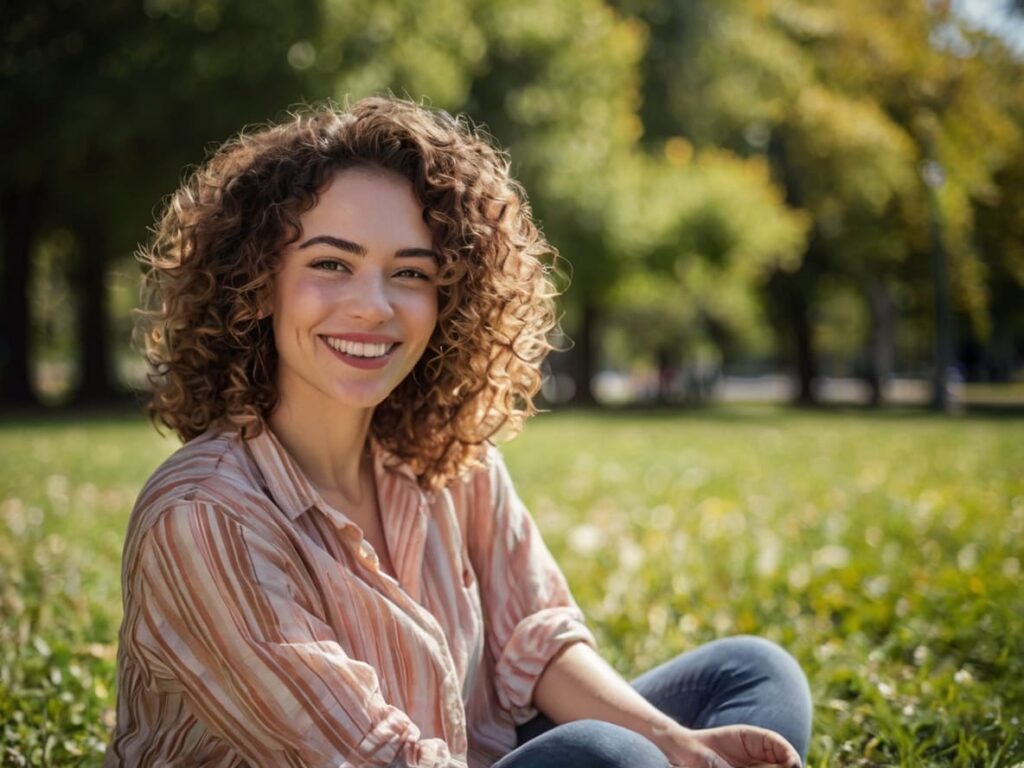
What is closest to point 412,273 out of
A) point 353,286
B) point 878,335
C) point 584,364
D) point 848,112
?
point 353,286

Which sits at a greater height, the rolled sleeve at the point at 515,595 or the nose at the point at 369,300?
the nose at the point at 369,300

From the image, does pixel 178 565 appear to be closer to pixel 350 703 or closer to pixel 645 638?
pixel 350 703

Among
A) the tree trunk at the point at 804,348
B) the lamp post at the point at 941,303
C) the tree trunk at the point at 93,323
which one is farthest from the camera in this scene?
the tree trunk at the point at 804,348

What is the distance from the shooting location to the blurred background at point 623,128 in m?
15.5

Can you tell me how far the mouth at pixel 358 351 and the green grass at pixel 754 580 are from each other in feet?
5.01

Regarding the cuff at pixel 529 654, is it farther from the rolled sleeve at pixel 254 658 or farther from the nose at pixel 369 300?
the nose at pixel 369 300

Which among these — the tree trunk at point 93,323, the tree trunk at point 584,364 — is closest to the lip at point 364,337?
the tree trunk at point 93,323

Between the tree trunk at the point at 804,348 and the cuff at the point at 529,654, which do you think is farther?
the tree trunk at the point at 804,348

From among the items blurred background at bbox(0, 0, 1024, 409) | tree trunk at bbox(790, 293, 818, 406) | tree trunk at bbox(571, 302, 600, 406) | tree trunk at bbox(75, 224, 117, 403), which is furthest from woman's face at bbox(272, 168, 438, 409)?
tree trunk at bbox(790, 293, 818, 406)

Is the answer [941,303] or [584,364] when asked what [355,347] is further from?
[584,364]

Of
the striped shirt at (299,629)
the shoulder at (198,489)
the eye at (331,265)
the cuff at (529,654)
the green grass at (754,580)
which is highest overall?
the eye at (331,265)

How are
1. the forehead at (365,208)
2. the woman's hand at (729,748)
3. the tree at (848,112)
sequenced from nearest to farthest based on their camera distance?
the forehead at (365,208)
the woman's hand at (729,748)
the tree at (848,112)

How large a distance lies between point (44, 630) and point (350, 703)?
8.22 ft

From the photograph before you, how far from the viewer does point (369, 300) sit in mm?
2070
